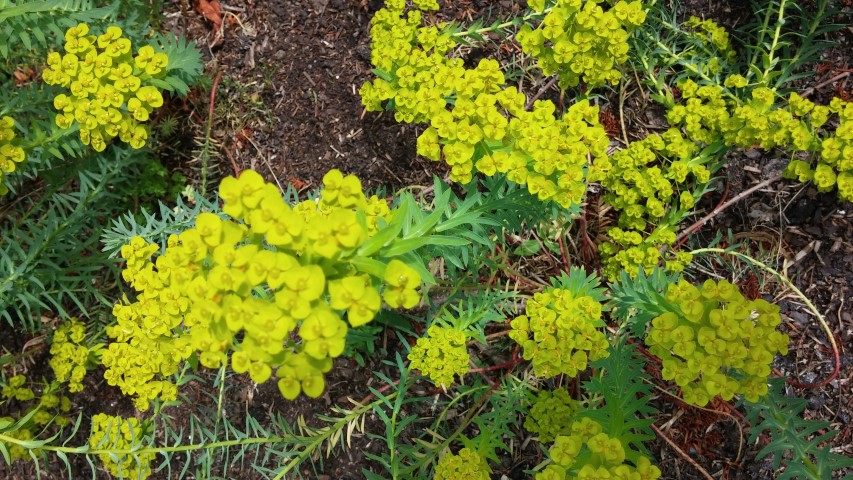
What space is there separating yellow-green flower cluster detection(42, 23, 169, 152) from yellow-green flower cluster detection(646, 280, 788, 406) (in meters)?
2.85

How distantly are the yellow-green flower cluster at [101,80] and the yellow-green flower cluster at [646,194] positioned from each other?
8.66ft

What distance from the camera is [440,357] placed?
9.07ft

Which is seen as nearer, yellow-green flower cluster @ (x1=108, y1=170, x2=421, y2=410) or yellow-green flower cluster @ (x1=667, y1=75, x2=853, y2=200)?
yellow-green flower cluster @ (x1=108, y1=170, x2=421, y2=410)

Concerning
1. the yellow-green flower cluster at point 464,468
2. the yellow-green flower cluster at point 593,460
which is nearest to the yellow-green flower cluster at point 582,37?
the yellow-green flower cluster at point 593,460

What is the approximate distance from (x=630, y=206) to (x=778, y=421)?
145 centimetres

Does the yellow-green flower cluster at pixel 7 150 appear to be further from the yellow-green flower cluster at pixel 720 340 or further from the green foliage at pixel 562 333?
the yellow-green flower cluster at pixel 720 340

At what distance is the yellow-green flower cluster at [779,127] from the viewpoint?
300 centimetres

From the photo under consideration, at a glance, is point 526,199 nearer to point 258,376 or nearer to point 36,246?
point 258,376

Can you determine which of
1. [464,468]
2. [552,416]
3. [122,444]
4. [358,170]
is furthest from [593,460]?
[358,170]

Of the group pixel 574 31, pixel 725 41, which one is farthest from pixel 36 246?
pixel 725 41

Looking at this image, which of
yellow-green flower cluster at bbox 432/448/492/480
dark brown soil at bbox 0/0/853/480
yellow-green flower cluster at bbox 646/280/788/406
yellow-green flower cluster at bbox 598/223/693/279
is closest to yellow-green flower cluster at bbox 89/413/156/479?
dark brown soil at bbox 0/0/853/480

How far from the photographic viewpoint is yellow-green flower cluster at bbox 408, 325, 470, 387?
268 cm

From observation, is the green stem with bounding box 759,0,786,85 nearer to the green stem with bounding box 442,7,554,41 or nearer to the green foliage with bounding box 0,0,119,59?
the green stem with bounding box 442,7,554,41

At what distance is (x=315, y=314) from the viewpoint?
172 centimetres
